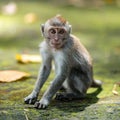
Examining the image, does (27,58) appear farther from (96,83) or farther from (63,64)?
(63,64)

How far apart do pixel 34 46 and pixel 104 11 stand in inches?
187

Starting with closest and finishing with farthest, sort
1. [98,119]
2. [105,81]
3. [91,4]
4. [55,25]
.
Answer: [98,119], [55,25], [105,81], [91,4]

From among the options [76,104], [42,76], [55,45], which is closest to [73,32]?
[42,76]

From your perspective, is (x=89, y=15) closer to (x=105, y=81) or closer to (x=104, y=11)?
(x=104, y=11)

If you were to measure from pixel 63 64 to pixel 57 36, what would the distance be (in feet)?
1.23

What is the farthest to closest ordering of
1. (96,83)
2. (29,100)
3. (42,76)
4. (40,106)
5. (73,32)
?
(73,32) < (96,83) < (42,76) < (29,100) < (40,106)

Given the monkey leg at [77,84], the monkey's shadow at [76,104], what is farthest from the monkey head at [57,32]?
the monkey's shadow at [76,104]

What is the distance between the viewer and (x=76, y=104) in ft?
19.4

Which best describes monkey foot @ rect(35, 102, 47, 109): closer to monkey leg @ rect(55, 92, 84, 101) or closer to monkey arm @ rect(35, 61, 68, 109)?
monkey arm @ rect(35, 61, 68, 109)

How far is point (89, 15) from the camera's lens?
13375mm

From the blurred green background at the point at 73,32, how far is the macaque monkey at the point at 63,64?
303mm

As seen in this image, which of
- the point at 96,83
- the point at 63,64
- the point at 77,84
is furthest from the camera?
the point at 96,83

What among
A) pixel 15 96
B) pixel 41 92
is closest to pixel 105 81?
pixel 41 92

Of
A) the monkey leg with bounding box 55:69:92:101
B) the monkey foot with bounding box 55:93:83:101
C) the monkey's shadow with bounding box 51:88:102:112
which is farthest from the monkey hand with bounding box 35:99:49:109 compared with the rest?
the monkey leg with bounding box 55:69:92:101
